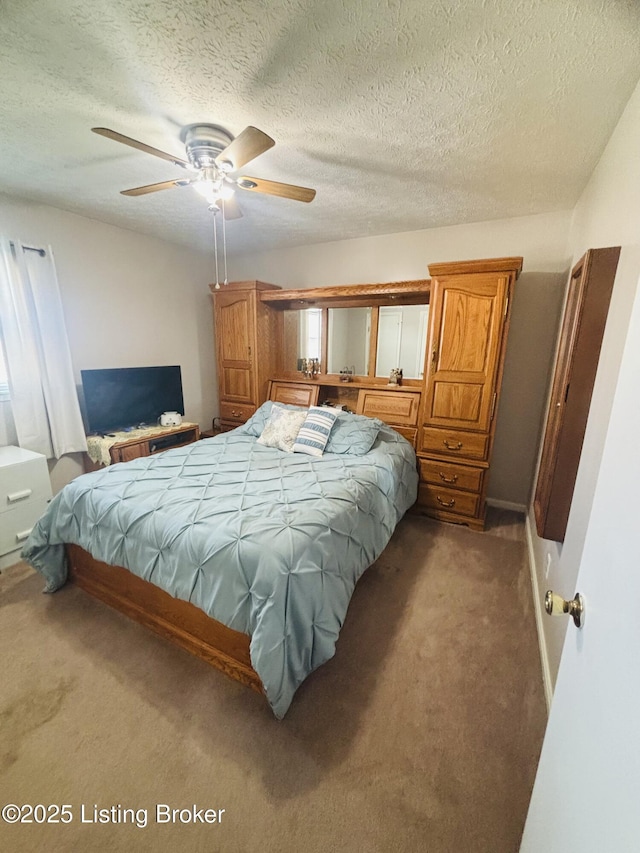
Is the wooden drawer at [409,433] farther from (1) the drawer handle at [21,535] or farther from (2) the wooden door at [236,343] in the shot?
(1) the drawer handle at [21,535]

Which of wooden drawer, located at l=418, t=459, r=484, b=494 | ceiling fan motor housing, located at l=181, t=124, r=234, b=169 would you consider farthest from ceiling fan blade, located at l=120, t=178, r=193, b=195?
wooden drawer, located at l=418, t=459, r=484, b=494

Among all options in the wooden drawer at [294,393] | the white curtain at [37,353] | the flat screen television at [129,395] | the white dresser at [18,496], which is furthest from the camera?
the wooden drawer at [294,393]

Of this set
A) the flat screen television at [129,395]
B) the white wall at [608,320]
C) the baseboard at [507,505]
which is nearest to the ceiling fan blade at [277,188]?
the white wall at [608,320]

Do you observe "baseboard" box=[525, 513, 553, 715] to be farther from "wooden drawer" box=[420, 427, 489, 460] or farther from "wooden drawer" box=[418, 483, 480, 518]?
"wooden drawer" box=[420, 427, 489, 460]

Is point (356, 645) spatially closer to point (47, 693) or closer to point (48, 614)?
point (47, 693)

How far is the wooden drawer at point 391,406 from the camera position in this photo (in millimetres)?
3055

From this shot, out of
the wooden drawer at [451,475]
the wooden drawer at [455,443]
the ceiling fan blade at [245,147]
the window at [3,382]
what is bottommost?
the wooden drawer at [451,475]

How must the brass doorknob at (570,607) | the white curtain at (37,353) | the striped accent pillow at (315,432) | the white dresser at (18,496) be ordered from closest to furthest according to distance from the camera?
the brass doorknob at (570,607)
the white dresser at (18,496)
the white curtain at (37,353)
the striped accent pillow at (315,432)

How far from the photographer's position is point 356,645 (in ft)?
5.71

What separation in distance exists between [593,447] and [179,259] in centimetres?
398

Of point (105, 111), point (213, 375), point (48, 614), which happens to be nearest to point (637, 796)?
point (48, 614)

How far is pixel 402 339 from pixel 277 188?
1.80 meters

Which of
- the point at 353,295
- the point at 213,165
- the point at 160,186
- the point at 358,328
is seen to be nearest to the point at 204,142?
the point at 213,165

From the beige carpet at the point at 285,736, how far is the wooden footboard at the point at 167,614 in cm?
6
